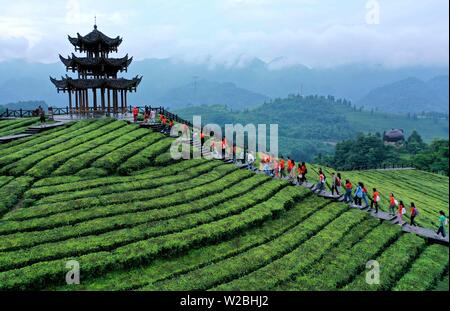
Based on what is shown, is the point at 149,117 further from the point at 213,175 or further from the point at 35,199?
the point at 35,199

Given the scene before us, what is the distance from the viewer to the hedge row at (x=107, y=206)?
758 inches

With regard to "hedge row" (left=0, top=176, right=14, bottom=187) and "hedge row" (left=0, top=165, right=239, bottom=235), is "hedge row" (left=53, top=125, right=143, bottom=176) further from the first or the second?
"hedge row" (left=0, top=165, right=239, bottom=235)

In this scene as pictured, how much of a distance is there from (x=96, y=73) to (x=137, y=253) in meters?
31.6

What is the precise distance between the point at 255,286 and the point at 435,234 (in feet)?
44.7

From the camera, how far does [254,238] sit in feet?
67.7

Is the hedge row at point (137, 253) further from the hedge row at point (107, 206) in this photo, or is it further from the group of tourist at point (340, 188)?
the group of tourist at point (340, 188)

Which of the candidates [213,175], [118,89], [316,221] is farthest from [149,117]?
[316,221]

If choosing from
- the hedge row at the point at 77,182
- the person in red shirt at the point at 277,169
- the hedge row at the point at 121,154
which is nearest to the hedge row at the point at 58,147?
the hedge row at the point at 77,182

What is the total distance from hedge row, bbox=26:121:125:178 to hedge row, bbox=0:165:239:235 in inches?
230

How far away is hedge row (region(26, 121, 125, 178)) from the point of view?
2619 centimetres

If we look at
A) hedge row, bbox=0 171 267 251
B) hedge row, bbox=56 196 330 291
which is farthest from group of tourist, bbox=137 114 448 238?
hedge row, bbox=0 171 267 251

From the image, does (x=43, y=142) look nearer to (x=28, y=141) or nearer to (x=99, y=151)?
(x=28, y=141)

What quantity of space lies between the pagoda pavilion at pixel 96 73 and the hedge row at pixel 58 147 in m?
5.70

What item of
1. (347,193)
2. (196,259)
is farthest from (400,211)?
(196,259)
